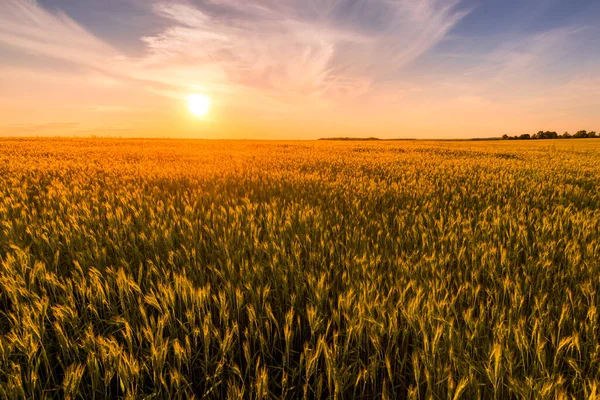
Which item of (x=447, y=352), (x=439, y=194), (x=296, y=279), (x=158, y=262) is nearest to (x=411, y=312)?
(x=447, y=352)

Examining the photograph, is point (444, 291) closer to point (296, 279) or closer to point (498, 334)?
point (498, 334)

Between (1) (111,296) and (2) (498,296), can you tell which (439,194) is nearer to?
(2) (498,296)

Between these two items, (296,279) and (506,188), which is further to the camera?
(506,188)

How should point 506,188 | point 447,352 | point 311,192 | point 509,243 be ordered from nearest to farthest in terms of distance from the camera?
point 447,352 < point 509,243 < point 311,192 < point 506,188

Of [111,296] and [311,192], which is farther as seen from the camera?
[311,192]

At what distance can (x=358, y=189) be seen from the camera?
483 cm

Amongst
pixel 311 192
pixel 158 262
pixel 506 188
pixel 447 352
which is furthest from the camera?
pixel 506 188

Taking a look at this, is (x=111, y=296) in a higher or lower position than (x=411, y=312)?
lower

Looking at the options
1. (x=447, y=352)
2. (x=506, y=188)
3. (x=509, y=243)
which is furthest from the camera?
(x=506, y=188)

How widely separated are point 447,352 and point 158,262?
5.93ft

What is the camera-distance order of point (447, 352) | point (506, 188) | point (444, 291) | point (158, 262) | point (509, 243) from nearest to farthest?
point (447, 352)
point (444, 291)
point (158, 262)
point (509, 243)
point (506, 188)

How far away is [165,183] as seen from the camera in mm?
5262

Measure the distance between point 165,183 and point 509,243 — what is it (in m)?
5.00

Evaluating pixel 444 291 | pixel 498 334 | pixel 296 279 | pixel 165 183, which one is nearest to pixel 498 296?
pixel 444 291
